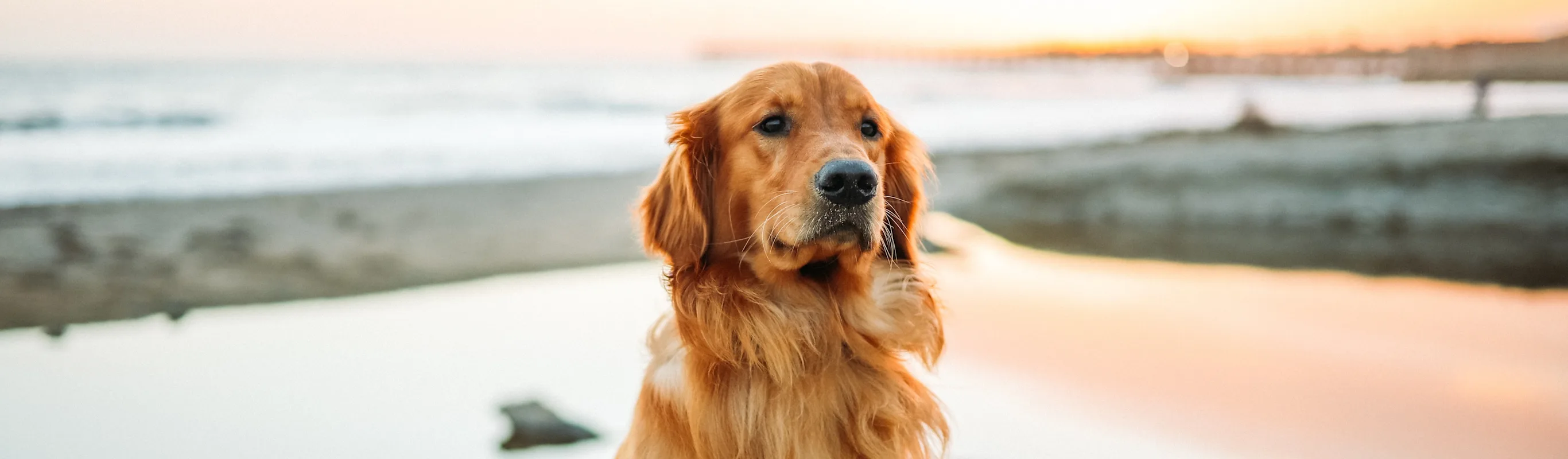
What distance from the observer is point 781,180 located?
2.22 metres

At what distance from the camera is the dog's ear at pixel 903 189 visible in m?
2.52

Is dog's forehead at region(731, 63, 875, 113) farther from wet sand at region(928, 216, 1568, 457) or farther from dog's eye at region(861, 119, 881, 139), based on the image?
wet sand at region(928, 216, 1568, 457)

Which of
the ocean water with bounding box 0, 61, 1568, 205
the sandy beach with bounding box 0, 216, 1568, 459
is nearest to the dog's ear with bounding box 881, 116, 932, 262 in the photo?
the sandy beach with bounding box 0, 216, 1568, 459

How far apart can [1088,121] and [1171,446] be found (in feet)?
40.6

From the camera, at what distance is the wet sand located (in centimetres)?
324

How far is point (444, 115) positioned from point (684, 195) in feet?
38.5

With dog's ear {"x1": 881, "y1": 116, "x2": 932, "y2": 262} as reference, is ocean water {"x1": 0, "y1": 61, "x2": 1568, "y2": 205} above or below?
above

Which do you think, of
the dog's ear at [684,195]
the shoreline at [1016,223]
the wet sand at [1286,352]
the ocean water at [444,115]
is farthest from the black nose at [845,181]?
the ocean water at [444,115]

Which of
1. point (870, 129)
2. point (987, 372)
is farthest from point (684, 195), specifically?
point (987, 372)

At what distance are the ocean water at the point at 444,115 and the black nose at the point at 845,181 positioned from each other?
422 centimetres

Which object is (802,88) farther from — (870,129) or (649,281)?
(649,281)

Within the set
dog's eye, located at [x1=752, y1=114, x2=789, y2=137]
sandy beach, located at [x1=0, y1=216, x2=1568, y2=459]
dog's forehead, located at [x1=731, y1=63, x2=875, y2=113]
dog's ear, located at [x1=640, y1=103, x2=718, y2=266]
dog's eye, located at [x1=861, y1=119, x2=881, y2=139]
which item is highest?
dog's forehead, located at [x1=731, y1=63, x2=875, y2=113]

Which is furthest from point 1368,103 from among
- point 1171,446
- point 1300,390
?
point 1171,446

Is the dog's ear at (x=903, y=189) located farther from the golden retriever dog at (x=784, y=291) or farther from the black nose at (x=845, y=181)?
the black nose at (x=845, y=181)
